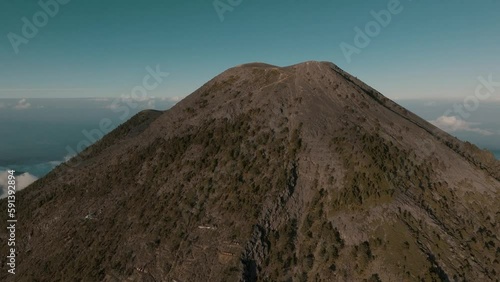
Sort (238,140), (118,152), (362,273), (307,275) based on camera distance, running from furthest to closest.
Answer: (118,152), (238,140), (307,275), (362,273)

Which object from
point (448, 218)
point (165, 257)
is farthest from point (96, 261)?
point (448, 218)

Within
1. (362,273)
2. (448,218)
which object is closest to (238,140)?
(362,273)

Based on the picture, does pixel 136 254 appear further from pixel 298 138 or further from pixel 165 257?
pixel 298 138

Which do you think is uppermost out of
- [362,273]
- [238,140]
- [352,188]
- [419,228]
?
Result: [238,140]

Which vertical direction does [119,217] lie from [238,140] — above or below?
below

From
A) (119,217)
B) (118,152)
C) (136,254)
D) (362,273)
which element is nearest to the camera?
(362,273)

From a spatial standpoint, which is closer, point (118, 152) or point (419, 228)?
point (419, 228)
